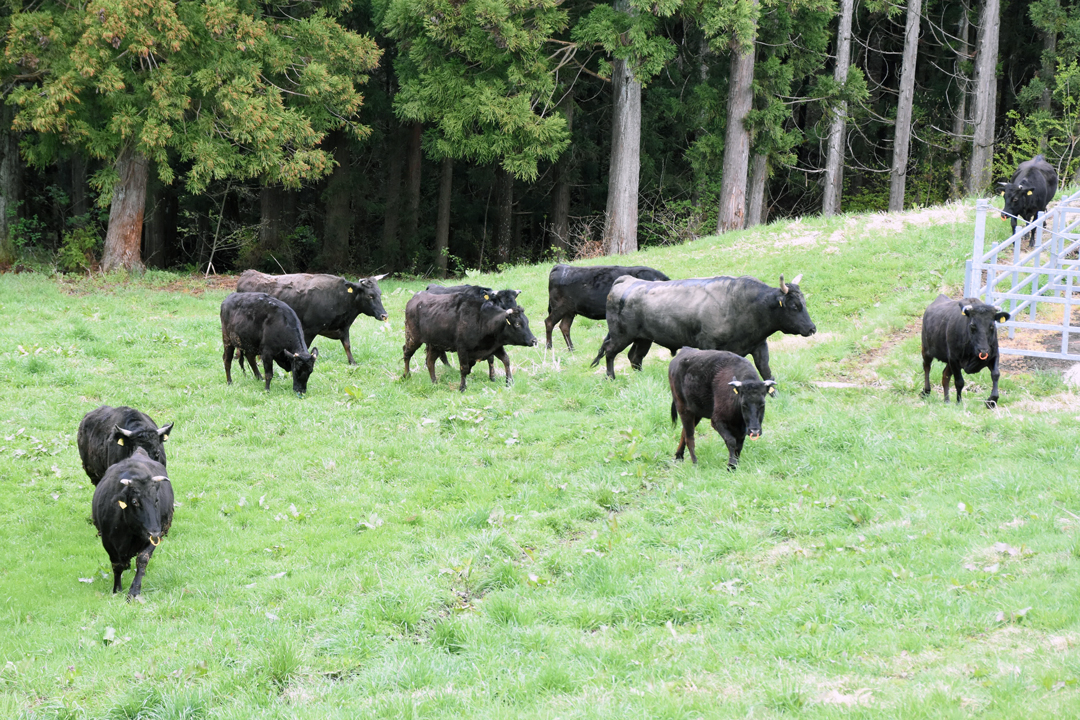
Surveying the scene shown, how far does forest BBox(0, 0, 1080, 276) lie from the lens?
79.7ft

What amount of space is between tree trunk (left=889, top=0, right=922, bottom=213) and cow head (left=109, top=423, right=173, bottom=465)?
92.4 ft

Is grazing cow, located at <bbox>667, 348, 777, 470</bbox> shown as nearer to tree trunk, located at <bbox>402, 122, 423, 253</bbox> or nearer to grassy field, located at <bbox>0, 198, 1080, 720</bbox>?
grassy field, located at <bbox>0, 198, 1080, 720</bbox>

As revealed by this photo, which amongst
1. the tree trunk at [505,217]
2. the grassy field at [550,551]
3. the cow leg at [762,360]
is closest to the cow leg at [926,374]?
the grassy field at [550,551]

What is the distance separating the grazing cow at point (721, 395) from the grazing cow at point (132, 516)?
5117mm

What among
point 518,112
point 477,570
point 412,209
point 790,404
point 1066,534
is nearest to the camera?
point 1066,534

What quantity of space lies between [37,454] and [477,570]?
609cm

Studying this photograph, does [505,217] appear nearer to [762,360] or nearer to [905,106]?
[905,106]

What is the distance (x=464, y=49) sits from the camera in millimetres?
26312

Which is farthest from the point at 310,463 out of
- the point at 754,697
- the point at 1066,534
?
the point at 1066,534

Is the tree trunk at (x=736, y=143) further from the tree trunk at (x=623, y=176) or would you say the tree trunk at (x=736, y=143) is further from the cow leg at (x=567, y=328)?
the cow leg at (x=567, y=328)

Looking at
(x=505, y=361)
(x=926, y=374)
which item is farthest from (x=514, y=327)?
(x=926, y=374)

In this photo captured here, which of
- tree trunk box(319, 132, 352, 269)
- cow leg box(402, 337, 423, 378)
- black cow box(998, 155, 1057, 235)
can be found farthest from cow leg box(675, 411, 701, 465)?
tree trunk box(319, 132, 352, 269)

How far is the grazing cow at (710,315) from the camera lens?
12914 mm

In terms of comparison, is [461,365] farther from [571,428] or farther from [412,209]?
[412,209]
